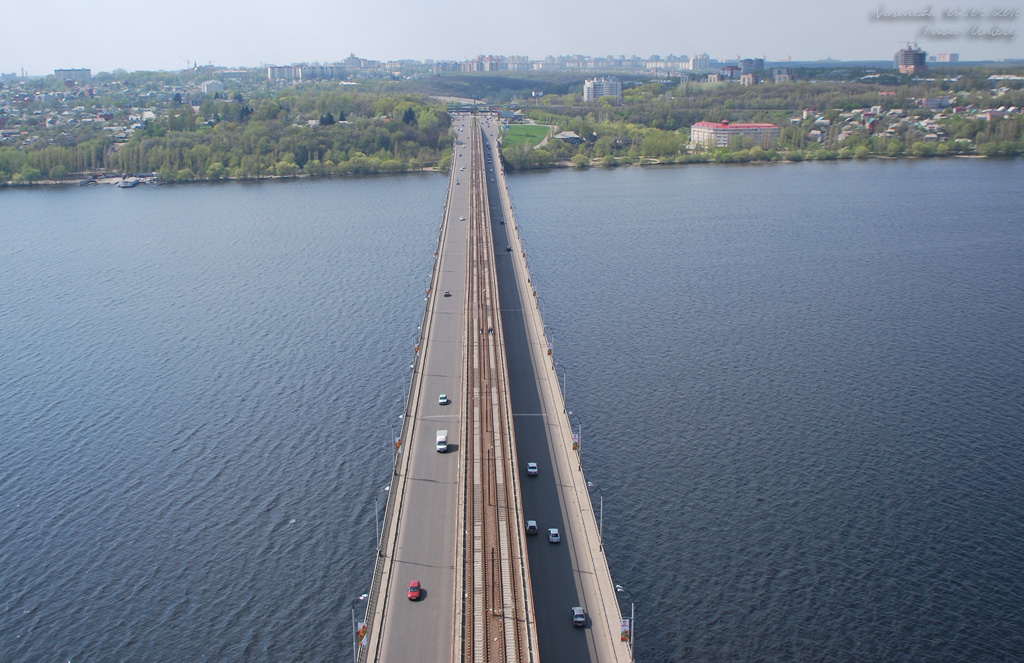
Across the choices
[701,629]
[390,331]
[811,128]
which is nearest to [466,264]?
[390,331]

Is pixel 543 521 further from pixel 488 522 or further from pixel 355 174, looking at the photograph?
pixel 355 174

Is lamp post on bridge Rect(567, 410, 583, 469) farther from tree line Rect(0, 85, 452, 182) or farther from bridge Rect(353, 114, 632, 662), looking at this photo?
tree line Rect(0, 85, 452, 182)

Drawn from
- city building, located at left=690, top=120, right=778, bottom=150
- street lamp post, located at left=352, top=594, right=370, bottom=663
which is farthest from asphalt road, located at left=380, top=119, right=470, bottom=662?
city building, located at left=690, top=120, right=778, bottom=150

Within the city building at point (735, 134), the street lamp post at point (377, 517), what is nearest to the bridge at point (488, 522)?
the street lamp post at point (377, 517)

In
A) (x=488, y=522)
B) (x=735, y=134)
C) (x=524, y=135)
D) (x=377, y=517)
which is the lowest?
(x=377, y=517)

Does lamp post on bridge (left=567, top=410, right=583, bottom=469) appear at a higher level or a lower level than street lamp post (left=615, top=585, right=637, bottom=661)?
higher


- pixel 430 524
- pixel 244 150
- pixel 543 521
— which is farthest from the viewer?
pixel 244 150

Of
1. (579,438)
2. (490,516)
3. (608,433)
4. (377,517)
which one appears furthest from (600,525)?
(608,433)
